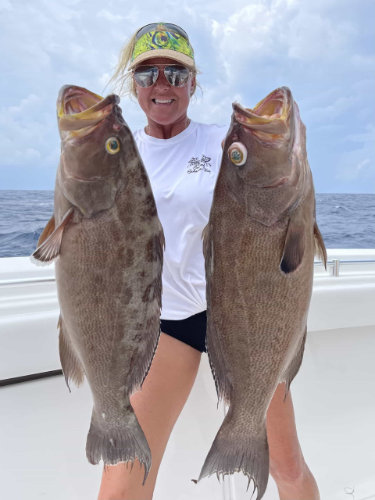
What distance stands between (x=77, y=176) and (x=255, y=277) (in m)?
0.63

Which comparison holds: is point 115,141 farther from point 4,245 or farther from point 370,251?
point 4,245

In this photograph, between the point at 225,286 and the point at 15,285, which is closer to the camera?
the point at 225,286

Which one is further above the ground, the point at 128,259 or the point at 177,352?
the point at 128,259

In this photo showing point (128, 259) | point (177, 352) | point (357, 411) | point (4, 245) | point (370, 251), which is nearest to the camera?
point (128, 259)

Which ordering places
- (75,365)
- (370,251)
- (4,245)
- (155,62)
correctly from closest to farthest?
(75,365) < (155,62) < (370,251) < (4,245)

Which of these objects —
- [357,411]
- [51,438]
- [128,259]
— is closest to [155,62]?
[128,259]

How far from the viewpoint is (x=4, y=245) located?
6105 millimetres

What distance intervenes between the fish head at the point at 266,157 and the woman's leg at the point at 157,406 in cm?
87

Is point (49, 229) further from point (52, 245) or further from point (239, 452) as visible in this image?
point (239, 452)

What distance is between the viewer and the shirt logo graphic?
202 centimetres

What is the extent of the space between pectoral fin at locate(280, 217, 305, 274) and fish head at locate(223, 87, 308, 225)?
6 centimetres

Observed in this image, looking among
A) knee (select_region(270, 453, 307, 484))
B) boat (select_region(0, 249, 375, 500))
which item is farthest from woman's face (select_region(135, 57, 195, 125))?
knee (select_region(270, 453, 307, 484))

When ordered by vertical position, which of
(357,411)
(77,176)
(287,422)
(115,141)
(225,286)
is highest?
(115,141)

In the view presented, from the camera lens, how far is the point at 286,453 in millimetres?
2170
